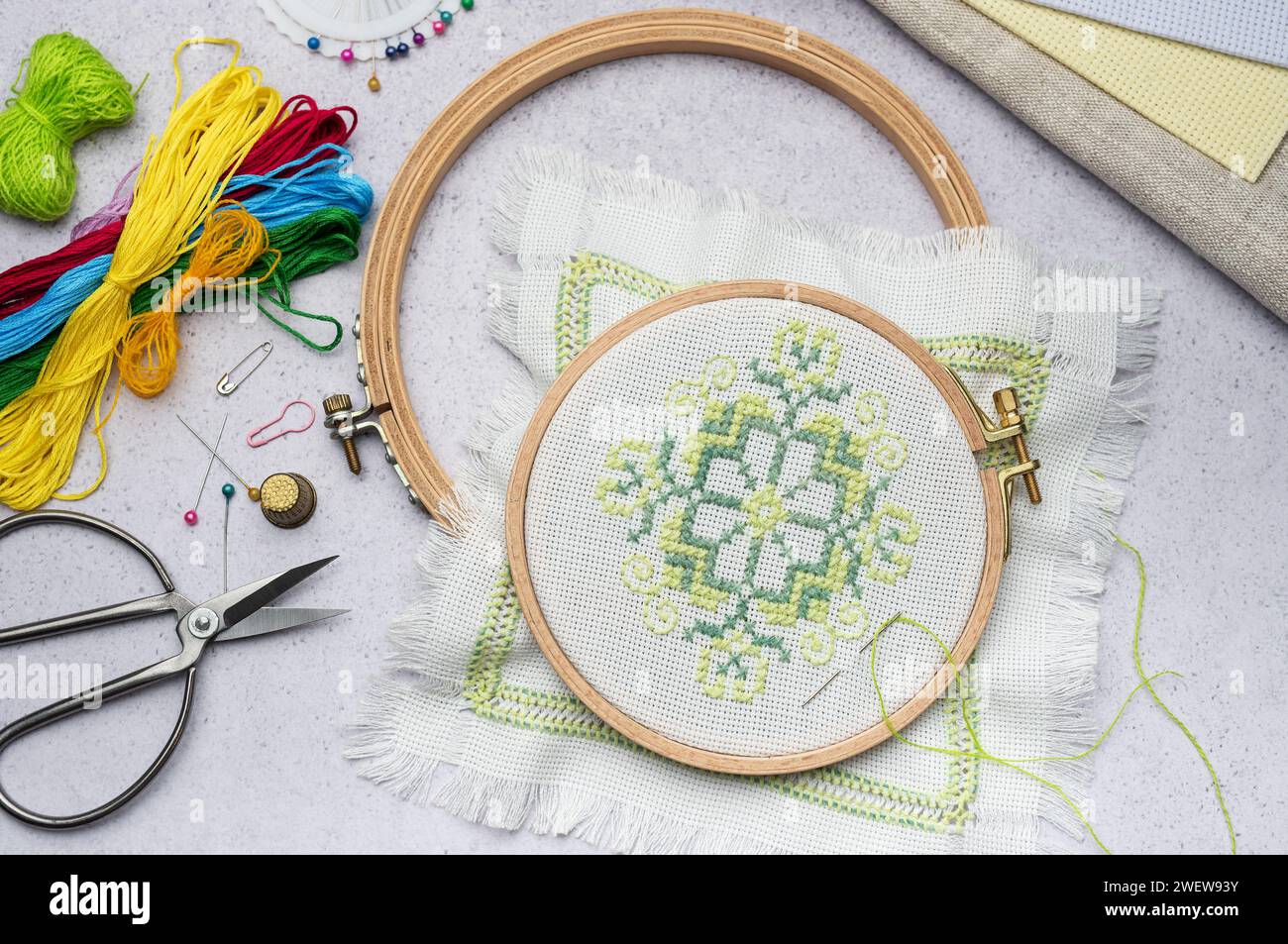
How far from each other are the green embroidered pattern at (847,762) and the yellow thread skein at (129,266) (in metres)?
0.43

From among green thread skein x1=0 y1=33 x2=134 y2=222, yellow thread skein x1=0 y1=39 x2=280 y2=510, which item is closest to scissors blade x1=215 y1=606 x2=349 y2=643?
yellow thread skein x1=0 y1=39 x2=280 y2=510

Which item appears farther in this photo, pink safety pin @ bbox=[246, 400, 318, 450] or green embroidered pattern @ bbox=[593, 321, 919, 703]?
pink safety pin @ bbox=[246, 400, 318, 450]

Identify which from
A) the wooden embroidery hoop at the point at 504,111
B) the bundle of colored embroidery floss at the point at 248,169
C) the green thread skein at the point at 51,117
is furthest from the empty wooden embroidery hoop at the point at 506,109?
the green thread skein at the point at 51,117

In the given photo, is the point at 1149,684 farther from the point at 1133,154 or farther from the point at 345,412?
the point at 345,412

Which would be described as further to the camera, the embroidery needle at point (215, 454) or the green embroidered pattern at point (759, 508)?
the embroidery needle at point (215, 454)

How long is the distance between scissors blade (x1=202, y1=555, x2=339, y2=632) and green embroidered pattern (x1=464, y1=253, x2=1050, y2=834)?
0.74ft

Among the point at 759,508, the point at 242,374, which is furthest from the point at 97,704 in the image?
the point at 759,508

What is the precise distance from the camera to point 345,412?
120 cm

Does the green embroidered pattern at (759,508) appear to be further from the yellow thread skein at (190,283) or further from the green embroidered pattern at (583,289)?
the yellow thread skein at (190,283)

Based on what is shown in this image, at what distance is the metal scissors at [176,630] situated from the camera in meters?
1.15

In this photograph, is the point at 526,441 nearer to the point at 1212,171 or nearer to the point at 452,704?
Answer: the point at 452,704

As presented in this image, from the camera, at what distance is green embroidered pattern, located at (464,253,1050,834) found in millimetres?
1165

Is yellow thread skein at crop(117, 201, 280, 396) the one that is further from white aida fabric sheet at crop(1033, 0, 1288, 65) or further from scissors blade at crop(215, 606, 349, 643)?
white aida fabric sheet at crop(1033, 0, 1288, 65)
